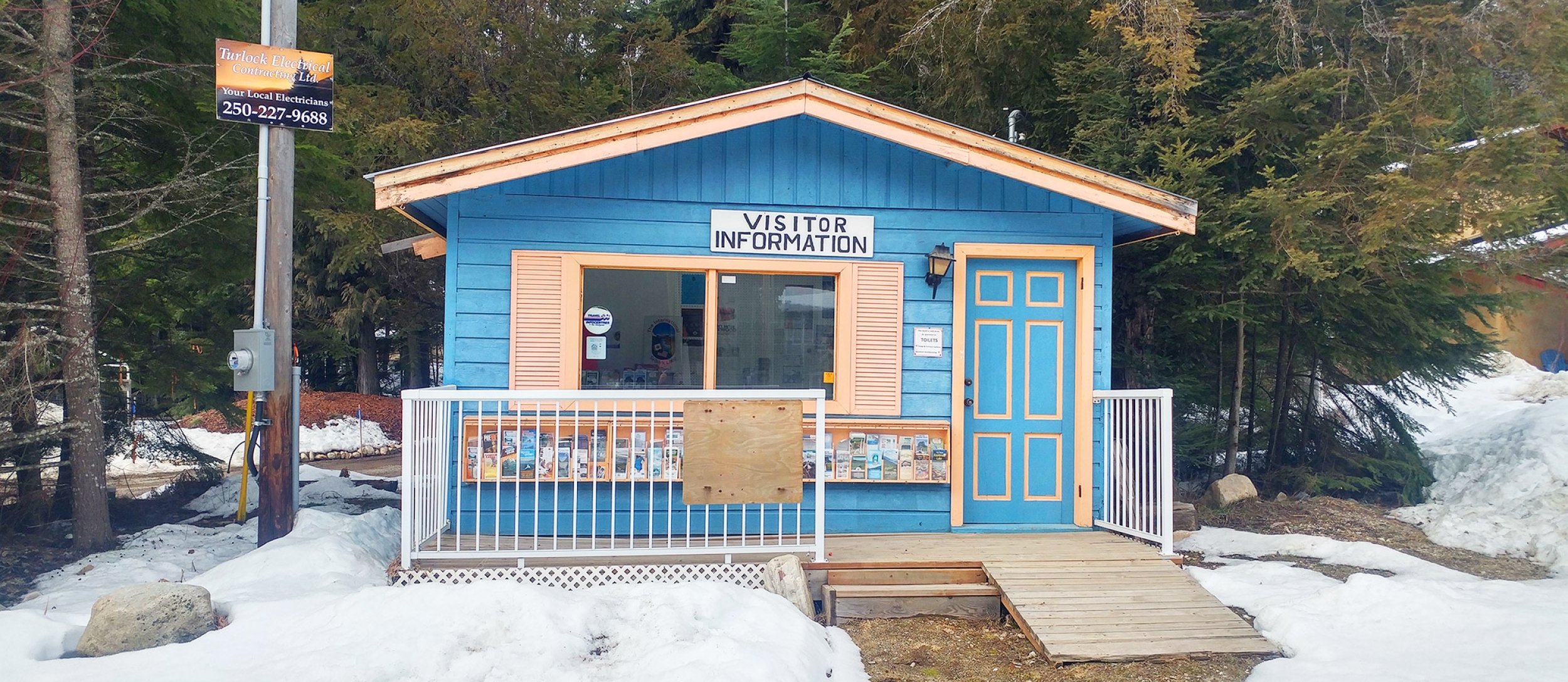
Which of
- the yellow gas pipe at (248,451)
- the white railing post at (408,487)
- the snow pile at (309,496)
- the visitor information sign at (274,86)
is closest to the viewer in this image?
the white railing post at (408,487)

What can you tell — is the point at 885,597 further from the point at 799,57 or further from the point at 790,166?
the point at 799,57

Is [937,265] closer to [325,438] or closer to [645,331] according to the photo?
[645,331]

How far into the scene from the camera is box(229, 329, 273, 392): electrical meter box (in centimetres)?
622

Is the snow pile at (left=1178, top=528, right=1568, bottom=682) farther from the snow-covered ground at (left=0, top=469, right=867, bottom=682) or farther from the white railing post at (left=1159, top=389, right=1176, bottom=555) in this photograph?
the snow-covered ground at (left=0, top=469, right=867, bottom=682)

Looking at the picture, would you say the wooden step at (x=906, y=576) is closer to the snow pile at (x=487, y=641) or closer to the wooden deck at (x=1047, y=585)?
the wooden deck at (x=1047, y=585)

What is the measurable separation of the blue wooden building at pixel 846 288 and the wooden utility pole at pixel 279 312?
930 mm

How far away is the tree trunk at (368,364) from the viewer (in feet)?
64.1

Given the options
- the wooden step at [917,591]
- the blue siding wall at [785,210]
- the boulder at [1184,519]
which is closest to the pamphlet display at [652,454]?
the blue siding wall at [785,210]

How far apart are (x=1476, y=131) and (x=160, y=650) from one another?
9.74 m

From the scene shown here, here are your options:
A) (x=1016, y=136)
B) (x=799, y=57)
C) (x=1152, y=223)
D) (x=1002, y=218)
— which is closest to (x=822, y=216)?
(x=1002, y=218)

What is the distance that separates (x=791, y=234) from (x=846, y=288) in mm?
543

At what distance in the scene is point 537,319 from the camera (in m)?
6.26

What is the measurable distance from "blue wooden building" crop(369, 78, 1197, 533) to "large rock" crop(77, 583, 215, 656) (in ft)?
6.66

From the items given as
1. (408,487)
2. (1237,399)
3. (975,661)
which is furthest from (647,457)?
(1237,399)
